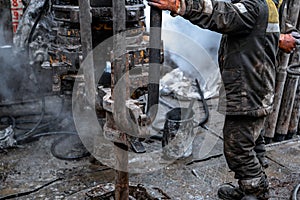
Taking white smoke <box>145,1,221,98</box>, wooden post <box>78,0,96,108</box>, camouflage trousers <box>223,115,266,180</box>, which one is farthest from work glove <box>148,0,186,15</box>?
white smoke <box>145,1,221,98</box>

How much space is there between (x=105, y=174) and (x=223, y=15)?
6.40 ft

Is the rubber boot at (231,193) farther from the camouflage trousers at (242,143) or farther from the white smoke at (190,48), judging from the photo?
the white smoke at (190,48)

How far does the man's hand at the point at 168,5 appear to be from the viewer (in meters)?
1.92

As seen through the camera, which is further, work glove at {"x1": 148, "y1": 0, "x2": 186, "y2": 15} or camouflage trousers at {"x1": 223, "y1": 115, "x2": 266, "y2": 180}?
camouflage trousers at {"x1": 223, "y1": 115, "x2": 266, "y2": 180}

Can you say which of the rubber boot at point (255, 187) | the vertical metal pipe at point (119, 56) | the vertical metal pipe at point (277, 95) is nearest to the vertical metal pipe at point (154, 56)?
the vertical metal pipe at point (119, 56)

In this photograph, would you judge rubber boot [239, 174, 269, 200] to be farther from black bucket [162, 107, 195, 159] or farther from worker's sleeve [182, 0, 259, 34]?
worker's sleeve [182, 0, 259, 34]

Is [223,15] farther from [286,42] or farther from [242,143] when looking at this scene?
[242,143]

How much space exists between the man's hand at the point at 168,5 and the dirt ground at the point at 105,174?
156 cm

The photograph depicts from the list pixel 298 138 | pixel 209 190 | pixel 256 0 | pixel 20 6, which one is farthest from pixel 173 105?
pixel 256 0

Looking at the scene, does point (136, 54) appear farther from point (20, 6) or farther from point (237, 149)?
point (20, 6)

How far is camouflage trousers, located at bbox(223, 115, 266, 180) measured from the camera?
9.03 ft

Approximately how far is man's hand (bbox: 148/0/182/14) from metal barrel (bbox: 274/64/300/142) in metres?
2.18

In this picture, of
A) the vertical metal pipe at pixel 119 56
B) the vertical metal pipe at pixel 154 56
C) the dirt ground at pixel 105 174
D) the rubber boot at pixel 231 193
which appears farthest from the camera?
the dirt ground at pixel 105 174

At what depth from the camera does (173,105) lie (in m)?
5.27
